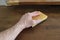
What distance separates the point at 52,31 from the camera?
3.80 ft

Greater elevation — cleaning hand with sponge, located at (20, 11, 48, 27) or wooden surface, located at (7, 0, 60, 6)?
wooden surface, located at (7, 0, 60, 6)

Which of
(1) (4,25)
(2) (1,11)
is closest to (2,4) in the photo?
(2) (1,11)

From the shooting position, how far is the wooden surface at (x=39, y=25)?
1.12 m

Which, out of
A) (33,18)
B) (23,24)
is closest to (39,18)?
(33,18)

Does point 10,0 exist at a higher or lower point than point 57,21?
higher

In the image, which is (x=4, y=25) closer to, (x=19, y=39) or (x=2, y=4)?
A: (x=19, y=39)

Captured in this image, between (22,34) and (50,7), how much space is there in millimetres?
500

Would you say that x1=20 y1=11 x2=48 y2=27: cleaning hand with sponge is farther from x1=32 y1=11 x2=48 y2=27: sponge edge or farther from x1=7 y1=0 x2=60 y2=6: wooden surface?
x1=7 y1=0 x2=60 y2=6: wooden surface

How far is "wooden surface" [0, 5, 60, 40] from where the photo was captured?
1118 millimetres

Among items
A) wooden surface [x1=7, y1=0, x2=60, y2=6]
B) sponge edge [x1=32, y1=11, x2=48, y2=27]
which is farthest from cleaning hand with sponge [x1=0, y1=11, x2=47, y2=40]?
wooden surface [x1=7, y1=0, x2=60, y2=6]

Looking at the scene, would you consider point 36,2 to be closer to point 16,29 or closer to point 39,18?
point 39,18

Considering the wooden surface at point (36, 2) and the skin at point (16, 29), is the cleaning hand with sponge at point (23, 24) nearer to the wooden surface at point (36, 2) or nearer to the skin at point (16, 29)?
the skin at point (16, 29)

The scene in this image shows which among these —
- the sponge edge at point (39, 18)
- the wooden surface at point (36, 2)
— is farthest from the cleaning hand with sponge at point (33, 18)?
the wooden surface at point (36, 2)

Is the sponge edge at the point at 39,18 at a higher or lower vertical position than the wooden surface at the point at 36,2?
lower
